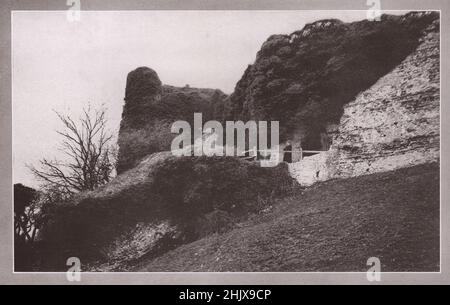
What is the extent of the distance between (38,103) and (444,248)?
776cm

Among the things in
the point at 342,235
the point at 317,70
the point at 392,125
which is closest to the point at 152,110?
the point at 317,70

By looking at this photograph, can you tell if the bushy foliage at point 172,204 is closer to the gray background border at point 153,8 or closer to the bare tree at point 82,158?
the bare tree at point 82,158

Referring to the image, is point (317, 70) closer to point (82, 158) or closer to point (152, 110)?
point (152, 110)

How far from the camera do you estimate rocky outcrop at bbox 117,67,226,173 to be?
9.47 meters

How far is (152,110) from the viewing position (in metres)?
10.2

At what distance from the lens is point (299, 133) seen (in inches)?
376

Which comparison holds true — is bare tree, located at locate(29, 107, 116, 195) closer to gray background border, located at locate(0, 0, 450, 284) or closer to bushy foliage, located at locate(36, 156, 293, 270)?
bushy foliage, located at locate(36, 156, 293, 270)

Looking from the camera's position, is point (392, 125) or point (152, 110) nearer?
point (392, 125)

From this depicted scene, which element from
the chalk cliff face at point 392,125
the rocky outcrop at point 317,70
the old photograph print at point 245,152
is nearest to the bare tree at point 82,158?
the old photograph print at point 245,152

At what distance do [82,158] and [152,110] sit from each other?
176 cm

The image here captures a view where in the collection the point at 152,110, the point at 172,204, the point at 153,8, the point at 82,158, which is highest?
the point at 153,8

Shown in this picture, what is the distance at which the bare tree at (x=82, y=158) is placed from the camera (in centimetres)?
926
